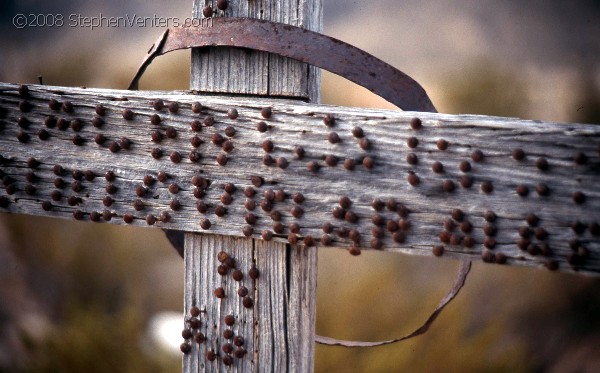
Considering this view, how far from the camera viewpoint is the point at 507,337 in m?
3.32

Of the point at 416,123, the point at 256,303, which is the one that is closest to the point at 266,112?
the point at 416,123

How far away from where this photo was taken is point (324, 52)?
1622mm

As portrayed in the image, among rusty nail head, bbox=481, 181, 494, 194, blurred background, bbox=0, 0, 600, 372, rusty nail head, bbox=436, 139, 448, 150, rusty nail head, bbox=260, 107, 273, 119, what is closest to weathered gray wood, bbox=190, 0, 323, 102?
rusty nail head, bbox=260, 107, 273, 119

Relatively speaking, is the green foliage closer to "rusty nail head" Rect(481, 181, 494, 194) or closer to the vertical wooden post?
the vertical wooden post

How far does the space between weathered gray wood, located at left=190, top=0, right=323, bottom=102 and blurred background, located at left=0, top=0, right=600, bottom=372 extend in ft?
5.39

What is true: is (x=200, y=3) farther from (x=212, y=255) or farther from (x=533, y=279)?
(x=533, y=279)

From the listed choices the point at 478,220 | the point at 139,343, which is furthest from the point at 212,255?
the point at 139,343

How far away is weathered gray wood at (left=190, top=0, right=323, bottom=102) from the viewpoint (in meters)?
1.71

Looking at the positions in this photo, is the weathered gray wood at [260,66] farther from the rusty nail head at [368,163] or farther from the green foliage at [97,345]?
the green foliage at [97,345]

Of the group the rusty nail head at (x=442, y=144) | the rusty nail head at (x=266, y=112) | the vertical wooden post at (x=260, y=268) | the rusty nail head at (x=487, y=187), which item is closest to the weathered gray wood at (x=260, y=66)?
the vertical wooden post at (x=260, y=268)

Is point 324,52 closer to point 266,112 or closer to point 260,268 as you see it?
point 266,112

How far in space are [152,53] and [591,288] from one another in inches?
86.3

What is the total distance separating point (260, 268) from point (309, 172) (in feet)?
0.97

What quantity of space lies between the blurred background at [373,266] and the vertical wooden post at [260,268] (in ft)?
5.38
